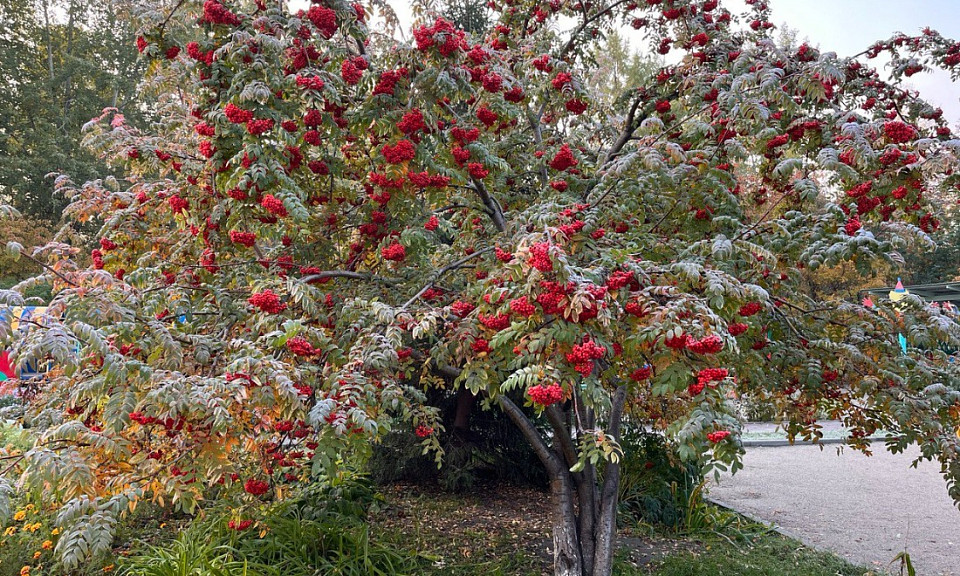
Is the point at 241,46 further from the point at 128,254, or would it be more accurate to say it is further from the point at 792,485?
the point at 792,485

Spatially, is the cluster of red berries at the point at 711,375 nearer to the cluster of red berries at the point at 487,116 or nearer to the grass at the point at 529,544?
the cluster of red berries at the point at 487,116

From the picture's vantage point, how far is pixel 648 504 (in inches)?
225

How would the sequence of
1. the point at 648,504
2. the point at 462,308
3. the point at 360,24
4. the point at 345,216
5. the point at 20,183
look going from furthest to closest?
the point at 20,183
the point at 648,504
the point at 345,216
the point at 360,24
the point at 462,308

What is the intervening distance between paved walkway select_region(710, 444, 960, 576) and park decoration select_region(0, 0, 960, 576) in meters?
2.40

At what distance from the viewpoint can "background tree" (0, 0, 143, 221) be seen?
1875 cm

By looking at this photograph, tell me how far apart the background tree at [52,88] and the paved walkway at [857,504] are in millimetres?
18861

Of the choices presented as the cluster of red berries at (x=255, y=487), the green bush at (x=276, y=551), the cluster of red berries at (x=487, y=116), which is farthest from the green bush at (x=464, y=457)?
the cluster of red berries at (x=487, y=116)

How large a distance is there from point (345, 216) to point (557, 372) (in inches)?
91.7

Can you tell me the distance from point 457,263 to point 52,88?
72.7 ft

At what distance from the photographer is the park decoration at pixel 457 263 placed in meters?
2.48

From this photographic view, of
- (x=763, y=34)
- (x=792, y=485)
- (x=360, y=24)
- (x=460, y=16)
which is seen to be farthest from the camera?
(x=460, y=16)

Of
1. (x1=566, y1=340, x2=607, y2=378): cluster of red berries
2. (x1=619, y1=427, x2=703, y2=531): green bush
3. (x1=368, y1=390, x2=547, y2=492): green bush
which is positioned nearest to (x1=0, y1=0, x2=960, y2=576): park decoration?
(x1=566, y1=340, x2=607, y2=378): cluster of red berries

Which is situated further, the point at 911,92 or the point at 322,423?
the point at 911,92

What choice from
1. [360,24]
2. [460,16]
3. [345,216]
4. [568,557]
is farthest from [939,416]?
[460,16]
